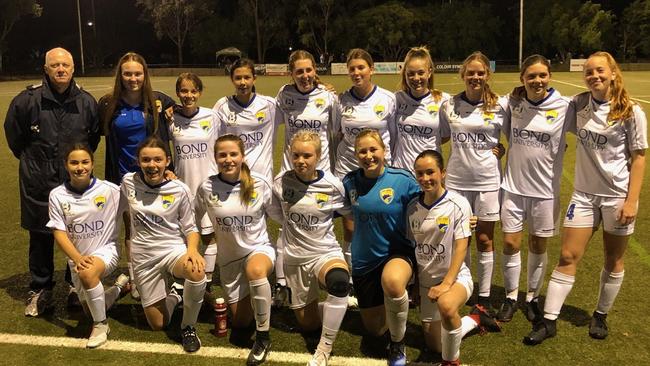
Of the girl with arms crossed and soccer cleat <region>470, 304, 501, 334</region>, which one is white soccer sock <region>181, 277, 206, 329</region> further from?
the girl with arms crossed

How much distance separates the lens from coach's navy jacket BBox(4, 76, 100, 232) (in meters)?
4.50

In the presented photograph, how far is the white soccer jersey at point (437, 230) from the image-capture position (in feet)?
12.0

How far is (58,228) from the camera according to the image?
13.6 feet

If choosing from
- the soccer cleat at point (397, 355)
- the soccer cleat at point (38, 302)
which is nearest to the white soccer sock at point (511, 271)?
the soccer cleat at point (397, 355)

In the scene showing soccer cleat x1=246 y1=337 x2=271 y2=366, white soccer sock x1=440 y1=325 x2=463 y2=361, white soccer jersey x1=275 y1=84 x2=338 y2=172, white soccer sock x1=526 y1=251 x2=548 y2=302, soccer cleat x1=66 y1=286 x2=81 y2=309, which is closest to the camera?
white soccer sock x1=440 y1=325 x2=463 y2=361

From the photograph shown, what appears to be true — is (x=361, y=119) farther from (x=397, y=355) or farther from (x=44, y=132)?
(x=44, y=132)

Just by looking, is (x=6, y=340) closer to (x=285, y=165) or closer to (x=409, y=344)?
(x=285, y=165)

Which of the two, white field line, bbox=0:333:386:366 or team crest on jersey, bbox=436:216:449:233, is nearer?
team crest on jersey, bbox=436:216:449:233

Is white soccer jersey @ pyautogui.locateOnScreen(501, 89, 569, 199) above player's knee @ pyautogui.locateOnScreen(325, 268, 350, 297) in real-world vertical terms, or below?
above

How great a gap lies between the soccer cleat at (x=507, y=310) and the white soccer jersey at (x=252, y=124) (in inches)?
87.0

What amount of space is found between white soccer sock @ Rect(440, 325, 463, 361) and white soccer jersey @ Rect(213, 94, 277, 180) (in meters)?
2.14

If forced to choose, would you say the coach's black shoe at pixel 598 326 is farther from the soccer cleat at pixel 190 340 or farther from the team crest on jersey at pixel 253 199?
the soccer cleat at pixel 190 340

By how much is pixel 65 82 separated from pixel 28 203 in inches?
41.2

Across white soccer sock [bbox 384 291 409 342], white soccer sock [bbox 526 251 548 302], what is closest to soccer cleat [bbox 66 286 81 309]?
white soccer sock [bbox 384 291 409 342]
